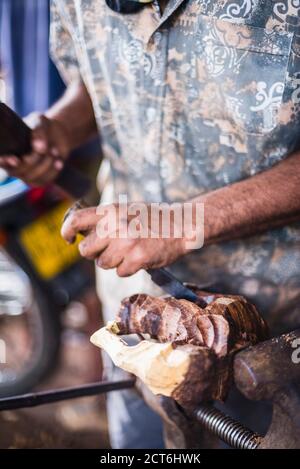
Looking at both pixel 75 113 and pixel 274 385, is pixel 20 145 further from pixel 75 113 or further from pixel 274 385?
pixel 274 385

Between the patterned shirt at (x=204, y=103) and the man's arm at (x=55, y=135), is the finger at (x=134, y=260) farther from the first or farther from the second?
the man's arm at (x=55, y=135)

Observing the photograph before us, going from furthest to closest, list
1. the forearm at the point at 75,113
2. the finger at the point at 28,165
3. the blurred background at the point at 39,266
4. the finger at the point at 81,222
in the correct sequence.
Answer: the blurred background at the point at 39,266, the forearm at the point at 75,113, the finger at the point at 28,165, the finger at the point at 81,222

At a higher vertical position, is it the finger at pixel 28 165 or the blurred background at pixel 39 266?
the finger at pixel 28 165

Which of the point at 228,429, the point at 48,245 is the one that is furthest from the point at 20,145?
the point at 48,245

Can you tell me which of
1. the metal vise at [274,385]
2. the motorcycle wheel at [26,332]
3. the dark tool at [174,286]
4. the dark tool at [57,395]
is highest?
the dark tool at [174,286]

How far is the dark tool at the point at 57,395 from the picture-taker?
125cm

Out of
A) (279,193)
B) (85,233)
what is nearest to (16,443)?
(85,233)

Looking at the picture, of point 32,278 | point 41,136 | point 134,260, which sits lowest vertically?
point 32,278

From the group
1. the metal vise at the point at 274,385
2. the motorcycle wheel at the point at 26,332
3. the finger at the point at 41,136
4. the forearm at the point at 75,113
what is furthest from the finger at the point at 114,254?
the motorcycle wheel at the point at 26,332

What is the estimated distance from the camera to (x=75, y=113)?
1825 millimetres

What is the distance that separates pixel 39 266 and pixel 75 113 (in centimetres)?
124

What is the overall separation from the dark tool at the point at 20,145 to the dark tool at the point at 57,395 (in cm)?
63

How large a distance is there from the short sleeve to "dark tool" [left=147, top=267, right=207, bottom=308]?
813 mm
